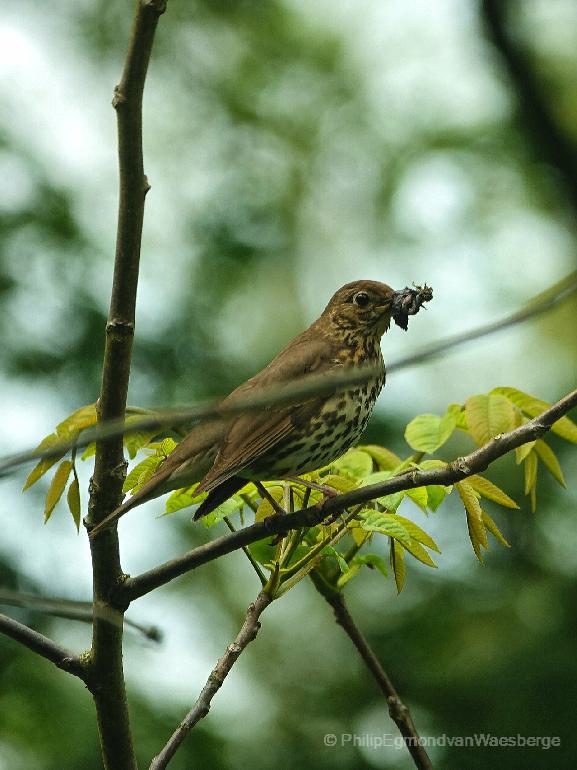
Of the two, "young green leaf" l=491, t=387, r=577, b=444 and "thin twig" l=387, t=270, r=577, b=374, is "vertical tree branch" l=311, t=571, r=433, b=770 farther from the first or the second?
"thin twig" l=387, t=270, r=577, b=374

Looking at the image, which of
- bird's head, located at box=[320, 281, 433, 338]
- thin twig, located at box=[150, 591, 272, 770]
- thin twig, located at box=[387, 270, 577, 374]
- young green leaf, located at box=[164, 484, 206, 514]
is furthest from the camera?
bird's head, located at box=[320, 281, 433, 338]

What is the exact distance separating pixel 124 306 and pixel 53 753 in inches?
137

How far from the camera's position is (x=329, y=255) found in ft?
32.9

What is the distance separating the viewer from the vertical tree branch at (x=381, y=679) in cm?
331

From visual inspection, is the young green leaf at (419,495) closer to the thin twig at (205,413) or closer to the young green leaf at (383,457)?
the young green leaf at (383,457)

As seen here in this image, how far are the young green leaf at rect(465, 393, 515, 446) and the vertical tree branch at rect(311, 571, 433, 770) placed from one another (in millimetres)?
710

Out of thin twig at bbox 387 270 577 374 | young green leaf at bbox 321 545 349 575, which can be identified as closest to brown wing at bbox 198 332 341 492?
young green leaf at bbox 321 545 349 575

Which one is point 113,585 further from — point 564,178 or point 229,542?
point 564,178

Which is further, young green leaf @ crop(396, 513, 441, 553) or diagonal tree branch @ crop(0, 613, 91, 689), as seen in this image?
young green leaf @ crop(396, 513, 441, 553)

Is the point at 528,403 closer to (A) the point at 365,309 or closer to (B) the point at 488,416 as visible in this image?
(B) the point at 488,416

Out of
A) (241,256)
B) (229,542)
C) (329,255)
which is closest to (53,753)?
(229,542)

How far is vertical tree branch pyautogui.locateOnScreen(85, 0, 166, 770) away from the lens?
248 cm

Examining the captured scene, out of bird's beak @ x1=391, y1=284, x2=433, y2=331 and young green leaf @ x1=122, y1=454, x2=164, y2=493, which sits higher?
bird's beak @ x1=391, y1=284, x2=433, y2=331

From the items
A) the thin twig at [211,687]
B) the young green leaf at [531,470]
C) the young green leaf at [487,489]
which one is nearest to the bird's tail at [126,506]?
the thin twig at [211,687]
